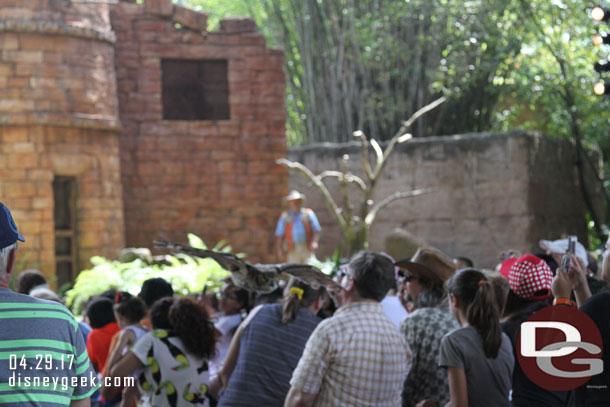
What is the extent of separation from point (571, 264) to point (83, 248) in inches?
448

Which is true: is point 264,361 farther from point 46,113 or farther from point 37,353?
point 46,113

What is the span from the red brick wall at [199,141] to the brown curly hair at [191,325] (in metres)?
10.6

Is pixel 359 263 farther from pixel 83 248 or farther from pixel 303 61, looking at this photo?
pixel 303 61

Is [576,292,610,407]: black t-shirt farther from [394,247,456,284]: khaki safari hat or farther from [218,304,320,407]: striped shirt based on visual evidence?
[394,247,456,284]: khaki safari hat

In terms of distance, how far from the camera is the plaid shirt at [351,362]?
440cm

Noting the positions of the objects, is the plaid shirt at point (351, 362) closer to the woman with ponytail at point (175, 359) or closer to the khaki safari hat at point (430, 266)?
the woman with ponytail at point (175, 359)

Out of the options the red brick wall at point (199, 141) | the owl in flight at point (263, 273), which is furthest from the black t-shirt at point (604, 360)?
the red brick wall at point (199, 141)

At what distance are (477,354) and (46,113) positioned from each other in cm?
1079

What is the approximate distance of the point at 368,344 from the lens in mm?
4473

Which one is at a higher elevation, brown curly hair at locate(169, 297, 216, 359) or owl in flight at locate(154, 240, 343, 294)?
owl in flight at locate(154, 240, 343, 294)

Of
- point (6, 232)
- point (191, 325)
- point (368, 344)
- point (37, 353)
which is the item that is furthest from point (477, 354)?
point (6, 232)

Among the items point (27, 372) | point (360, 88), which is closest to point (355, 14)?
point (360, 88)

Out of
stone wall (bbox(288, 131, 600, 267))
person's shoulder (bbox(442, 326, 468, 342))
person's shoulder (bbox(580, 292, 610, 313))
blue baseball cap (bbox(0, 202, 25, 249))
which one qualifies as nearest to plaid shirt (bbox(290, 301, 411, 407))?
person's shoulder (bbox(442, 326, 468, 342))

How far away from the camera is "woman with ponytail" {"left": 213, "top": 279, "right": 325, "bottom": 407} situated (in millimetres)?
5035
